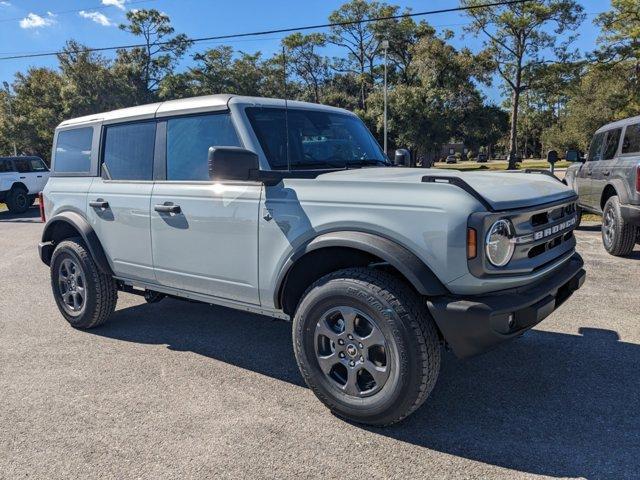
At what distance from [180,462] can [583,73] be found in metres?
41.3

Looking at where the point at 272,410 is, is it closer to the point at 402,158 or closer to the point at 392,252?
the point at 392,252

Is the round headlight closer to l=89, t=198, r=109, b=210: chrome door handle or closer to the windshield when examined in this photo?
the windshield

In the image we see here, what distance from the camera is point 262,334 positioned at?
4.76 metres

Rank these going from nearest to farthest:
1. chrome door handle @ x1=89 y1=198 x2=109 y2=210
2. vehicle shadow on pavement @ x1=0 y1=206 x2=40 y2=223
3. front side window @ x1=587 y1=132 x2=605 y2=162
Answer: chrome door handle @ x1=89 y1=198 x2=109 y2=210, front side window @ x1=587 y1=132 x2=605 y2=162, vehicle shadow on pavement @ x1=0 y1=206 x2=40 y2=223

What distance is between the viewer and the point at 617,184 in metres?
7.58

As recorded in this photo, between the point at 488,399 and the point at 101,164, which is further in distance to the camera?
the point at 101,164

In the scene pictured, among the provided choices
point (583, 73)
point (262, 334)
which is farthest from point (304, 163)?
point (583, 73)

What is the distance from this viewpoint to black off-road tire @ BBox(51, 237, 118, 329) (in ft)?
15.6

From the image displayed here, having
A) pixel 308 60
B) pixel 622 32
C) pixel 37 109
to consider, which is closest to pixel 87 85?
pixel 37 109

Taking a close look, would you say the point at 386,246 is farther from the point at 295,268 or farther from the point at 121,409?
the point at 121,409

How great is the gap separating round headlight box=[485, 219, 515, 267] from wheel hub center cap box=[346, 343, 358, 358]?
94 cm

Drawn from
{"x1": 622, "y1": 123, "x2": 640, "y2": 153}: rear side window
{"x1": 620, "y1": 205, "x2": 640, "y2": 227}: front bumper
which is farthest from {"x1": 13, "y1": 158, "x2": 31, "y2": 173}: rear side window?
{"x1": 620, "y1": 205, "x2": 640, "y2": 227}: front bumper

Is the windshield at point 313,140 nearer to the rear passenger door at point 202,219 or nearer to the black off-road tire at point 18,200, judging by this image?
the rear passenger door at point 202,219

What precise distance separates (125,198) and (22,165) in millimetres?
17325
